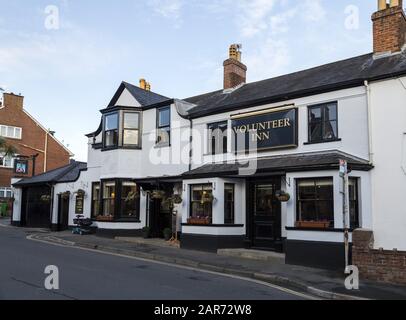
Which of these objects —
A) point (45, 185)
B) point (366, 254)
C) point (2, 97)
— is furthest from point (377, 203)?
point (2, 97)

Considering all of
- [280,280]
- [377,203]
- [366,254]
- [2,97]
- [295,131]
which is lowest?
[280,280]

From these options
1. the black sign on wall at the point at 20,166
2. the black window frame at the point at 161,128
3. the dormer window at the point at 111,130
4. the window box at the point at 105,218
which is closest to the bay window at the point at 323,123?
the black window frame at the point at 161,128

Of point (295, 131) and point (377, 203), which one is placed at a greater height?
point (295, 131)

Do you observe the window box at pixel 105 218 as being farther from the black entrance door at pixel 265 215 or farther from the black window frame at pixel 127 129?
the black entrance door at pixel 265 215

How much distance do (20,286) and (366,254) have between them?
26.8 feet

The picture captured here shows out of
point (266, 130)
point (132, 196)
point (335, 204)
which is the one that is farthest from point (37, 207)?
point (335, 204)

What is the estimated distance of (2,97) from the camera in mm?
42750

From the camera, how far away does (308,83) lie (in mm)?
16000

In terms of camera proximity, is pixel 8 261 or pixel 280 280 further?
pixel 8 261

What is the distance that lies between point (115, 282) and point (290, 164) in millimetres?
7299

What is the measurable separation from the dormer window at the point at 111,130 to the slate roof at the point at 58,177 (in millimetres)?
3510
